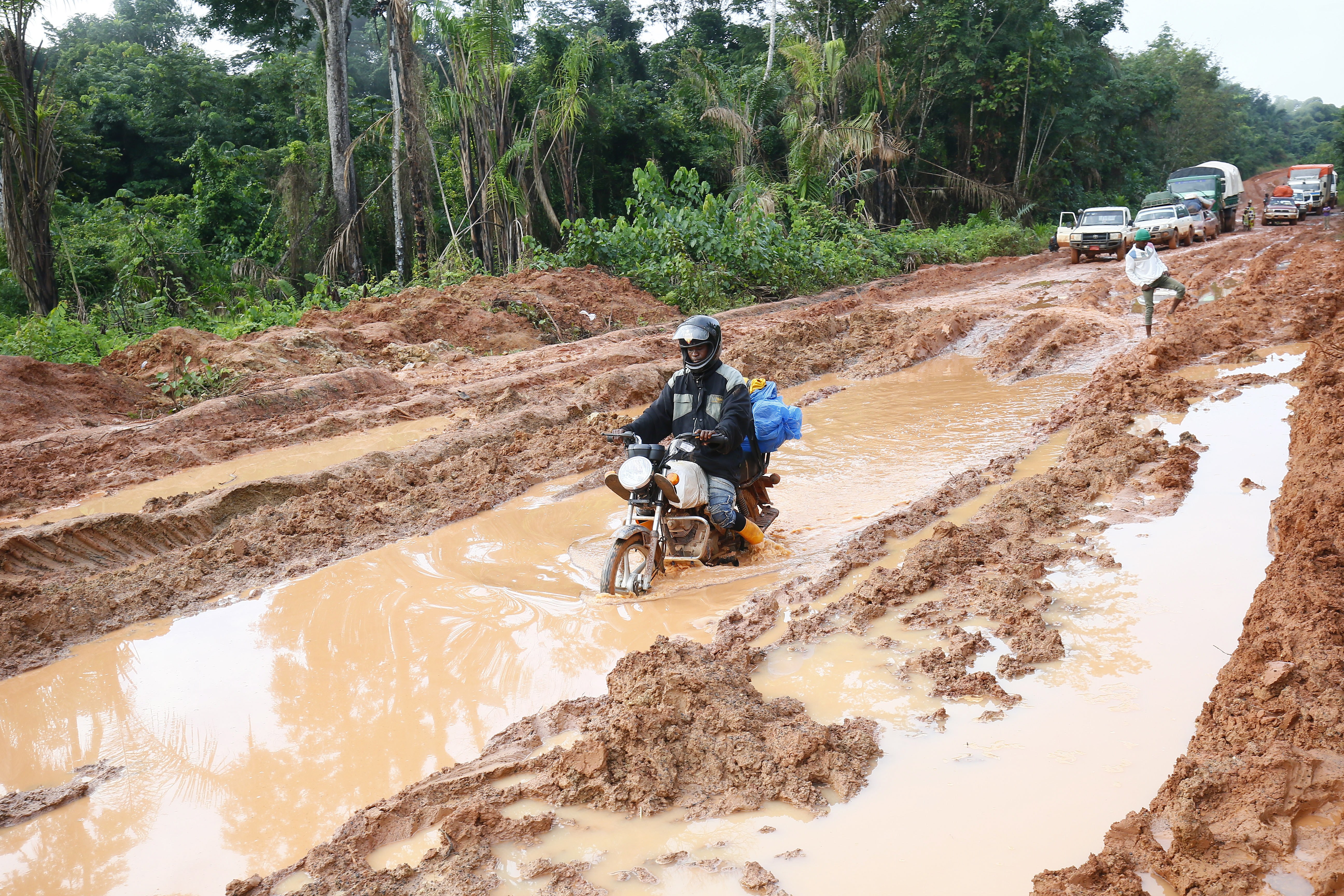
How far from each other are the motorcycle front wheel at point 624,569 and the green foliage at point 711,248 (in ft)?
44.1

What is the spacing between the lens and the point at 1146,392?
31.7 feet

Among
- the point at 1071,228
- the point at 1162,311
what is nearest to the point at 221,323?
the point at 1162,311

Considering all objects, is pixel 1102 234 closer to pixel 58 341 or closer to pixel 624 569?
pixel 624 569

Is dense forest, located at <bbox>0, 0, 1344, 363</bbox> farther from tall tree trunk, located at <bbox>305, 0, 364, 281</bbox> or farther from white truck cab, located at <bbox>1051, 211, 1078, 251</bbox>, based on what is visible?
white truck cab, located at <bbox>1051, 211, 1078, 251</bbox>

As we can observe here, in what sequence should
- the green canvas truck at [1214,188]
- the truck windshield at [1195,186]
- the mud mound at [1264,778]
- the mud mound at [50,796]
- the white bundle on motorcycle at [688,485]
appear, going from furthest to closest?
the truck windshield at [1195,186]
the green canvas truck at [1214,188]
the white bundle on motorcycle at [688,485]
the mud mound at [50,796]
the mud mound at [1264,778]

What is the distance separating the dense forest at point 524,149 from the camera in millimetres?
18500

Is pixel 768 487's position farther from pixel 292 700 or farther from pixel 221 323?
pixel 221 323

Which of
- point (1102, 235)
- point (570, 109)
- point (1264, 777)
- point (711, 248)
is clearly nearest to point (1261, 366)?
point (1264, 777)

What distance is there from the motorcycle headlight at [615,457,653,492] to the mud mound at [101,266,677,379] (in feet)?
28.0

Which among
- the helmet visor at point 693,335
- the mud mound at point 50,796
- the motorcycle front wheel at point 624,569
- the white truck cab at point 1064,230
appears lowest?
the mud mound at point 50,796

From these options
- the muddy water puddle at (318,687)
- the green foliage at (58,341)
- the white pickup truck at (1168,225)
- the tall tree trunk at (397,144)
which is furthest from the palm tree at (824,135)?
the muddy water puddle at (318,687)

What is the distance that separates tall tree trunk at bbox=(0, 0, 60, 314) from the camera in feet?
45.3

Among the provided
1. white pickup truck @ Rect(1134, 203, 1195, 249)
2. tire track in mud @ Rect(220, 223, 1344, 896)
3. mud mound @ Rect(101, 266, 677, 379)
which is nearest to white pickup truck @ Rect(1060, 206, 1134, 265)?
white pickup truck @ Rect(1134, 203, 1195, 249)

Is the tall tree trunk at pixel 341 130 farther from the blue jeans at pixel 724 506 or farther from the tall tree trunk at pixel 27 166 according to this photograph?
the blue jeans at pixel 724 506
